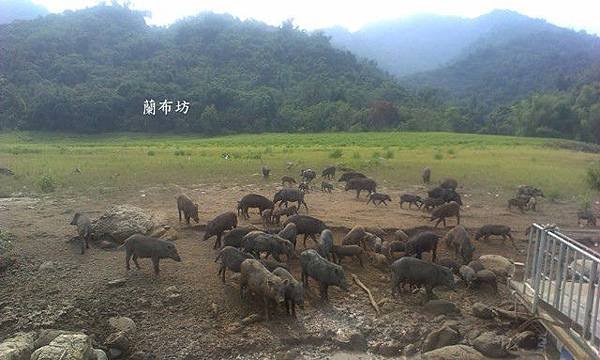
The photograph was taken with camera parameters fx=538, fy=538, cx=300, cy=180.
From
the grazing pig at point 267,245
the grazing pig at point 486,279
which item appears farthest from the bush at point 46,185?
the grazing pig at point 486,279

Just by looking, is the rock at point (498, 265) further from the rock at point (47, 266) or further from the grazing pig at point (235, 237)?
the rock at point (47, 266)

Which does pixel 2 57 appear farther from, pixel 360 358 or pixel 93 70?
pixel 360 358

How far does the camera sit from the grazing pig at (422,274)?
34.9 ft

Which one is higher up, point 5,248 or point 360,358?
point 5,248

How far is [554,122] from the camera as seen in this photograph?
6844 cm

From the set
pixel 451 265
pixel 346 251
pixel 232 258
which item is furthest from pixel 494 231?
pixel 232 258

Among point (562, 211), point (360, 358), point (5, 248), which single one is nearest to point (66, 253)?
point (5, 248)

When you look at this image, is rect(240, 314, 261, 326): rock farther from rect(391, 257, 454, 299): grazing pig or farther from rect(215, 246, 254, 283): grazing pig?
rect(391, 257, 454, 299): grazing pig

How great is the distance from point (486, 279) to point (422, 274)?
1.64m

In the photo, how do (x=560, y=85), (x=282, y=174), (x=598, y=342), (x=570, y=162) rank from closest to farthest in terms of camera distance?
(x=598, y=342) < (x=282, y=174) < (x=570, y=162) < (x=560, y=85)

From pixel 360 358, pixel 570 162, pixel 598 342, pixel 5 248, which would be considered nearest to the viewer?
pixel 598 342

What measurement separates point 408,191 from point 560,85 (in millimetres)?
85454

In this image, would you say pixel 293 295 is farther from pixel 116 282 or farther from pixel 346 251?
pixel 116 282

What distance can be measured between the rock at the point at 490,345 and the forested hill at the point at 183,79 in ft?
174
